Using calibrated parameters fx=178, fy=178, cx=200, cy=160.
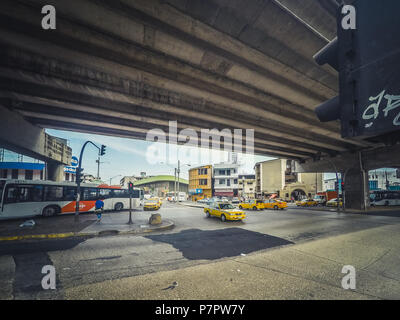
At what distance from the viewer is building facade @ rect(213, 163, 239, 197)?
170ft

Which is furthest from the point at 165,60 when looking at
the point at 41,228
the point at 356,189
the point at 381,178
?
the point at 381,178

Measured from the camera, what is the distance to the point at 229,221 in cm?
1393

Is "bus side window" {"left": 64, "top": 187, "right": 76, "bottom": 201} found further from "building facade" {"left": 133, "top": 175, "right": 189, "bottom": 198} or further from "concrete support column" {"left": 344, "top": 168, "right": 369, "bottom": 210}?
"building facade" {"left": 133, "top": 175, "right": 189, "bottom": 198}

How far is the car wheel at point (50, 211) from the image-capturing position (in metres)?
14.4

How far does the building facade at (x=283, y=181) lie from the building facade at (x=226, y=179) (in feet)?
43.2

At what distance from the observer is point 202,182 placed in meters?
54.3

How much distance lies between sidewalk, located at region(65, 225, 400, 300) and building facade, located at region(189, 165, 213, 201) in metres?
46.0

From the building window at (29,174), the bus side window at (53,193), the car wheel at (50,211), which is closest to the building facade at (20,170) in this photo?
the building window at (29,174)

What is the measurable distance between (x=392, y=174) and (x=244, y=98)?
90486 millimetres

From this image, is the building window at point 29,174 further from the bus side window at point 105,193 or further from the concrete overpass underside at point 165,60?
the concrete overpass underside at point 165,60

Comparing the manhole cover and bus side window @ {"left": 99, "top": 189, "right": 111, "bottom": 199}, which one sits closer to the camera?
the manhole cover

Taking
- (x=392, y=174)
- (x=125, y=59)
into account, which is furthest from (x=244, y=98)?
(x=392, y=174)

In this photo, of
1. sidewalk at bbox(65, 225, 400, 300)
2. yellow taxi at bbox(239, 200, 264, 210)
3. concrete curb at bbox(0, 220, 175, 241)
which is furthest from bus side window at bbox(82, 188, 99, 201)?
yellow taxi at bbox(239, 200, 264, 210)
